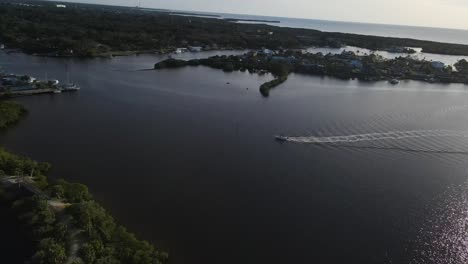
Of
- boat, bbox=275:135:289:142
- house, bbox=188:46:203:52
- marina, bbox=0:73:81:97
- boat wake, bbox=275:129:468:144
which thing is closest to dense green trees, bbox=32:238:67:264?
boat, bbox=275:135:289:142

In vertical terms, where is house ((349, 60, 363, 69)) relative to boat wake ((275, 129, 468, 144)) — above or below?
above

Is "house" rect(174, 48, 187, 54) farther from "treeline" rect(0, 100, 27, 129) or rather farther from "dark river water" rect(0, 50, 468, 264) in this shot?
"treeline" rect(0, 100, 27, 129)

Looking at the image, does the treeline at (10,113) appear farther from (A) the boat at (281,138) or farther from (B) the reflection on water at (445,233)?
(B) the reflection on water at (445,233)

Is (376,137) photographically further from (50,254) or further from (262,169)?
(50,254)

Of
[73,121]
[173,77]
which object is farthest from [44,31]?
[73,121]

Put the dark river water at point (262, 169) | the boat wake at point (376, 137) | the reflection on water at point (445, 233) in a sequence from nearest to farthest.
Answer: the reflection on water at point (445, 233)
the dark river water at point (262, 169)
the boat wake at point (376, 137)

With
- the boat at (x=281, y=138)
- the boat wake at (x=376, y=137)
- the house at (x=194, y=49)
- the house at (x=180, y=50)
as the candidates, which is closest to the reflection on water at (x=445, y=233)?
the boat wake at (x=376, y=137)

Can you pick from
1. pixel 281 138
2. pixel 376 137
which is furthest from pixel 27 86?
pixel 376 137
